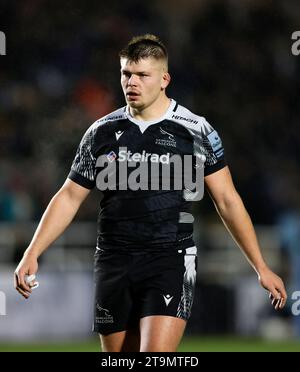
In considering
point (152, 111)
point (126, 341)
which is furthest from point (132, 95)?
point (126, 341)

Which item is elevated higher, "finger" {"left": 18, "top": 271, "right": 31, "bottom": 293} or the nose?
the nose

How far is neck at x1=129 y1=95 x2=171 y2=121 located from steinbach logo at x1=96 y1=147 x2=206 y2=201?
0.22 meters

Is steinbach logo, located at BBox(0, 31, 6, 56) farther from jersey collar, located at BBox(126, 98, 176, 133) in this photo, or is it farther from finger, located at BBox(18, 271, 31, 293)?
finger, located at BBox(18, 271, 31, 293)

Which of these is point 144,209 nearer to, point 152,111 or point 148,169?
point 148,169

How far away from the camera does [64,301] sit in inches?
505

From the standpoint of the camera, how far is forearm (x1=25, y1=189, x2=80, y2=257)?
634cm

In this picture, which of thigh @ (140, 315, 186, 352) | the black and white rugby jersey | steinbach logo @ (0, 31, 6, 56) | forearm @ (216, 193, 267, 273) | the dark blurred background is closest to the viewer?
thigh @ (140, 315, 186, 352)

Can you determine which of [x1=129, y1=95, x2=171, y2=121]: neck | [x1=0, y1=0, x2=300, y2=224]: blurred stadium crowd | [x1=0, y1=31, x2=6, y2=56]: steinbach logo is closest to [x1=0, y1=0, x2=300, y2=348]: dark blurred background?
[x1=0, y1=0, x2=300, y2=224]: blurred stadium crowd

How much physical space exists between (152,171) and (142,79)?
1.85 feet

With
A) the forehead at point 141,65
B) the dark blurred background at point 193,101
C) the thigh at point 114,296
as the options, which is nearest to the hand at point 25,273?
the thigh at point 114,296

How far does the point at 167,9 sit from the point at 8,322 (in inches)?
256

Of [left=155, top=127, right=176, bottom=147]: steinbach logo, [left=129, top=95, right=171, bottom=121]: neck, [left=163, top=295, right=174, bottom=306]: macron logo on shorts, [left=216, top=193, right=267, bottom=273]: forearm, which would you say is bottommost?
[left=163, top=295, right=174, bottom=306]: macron logo on shorts
